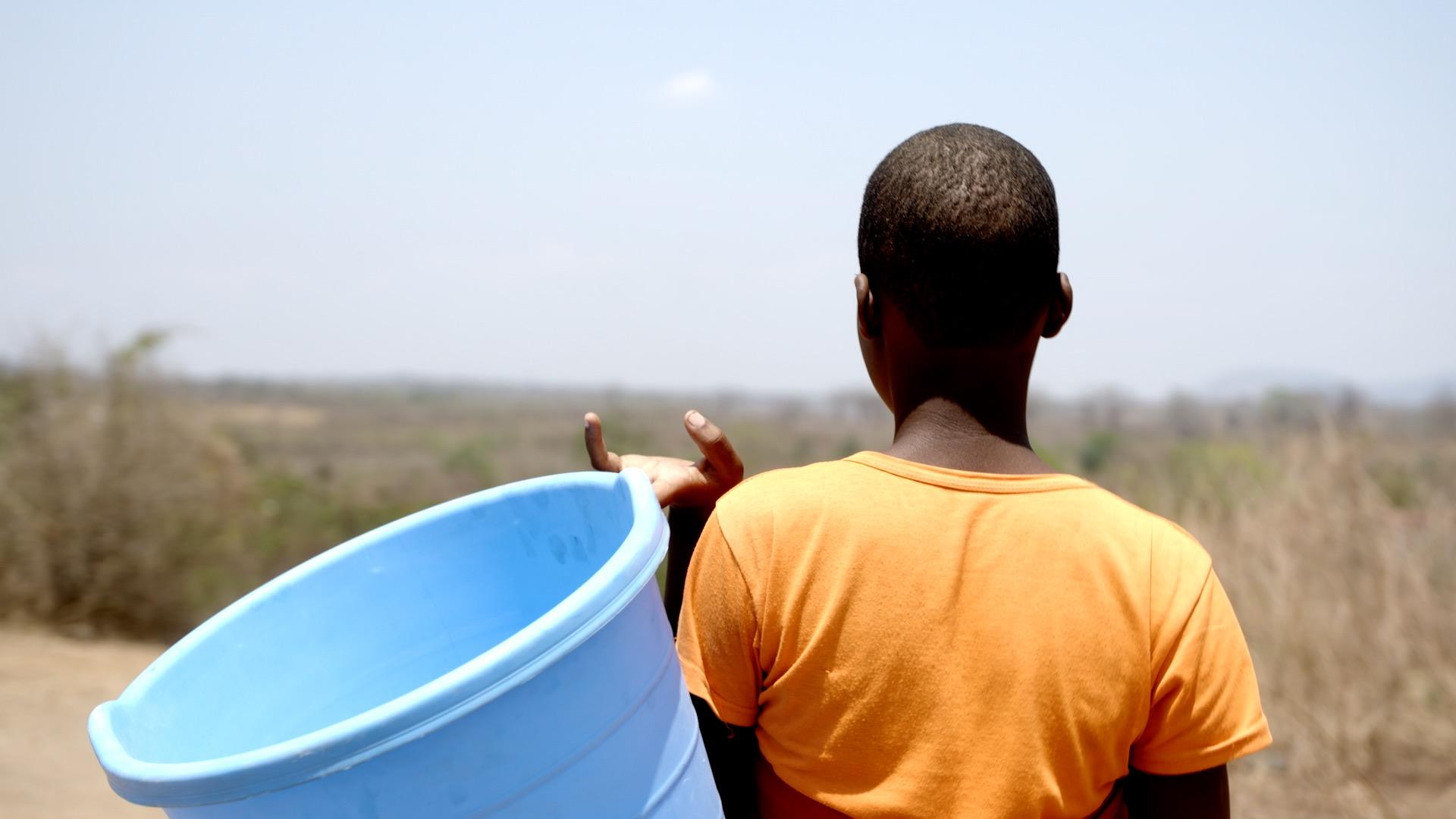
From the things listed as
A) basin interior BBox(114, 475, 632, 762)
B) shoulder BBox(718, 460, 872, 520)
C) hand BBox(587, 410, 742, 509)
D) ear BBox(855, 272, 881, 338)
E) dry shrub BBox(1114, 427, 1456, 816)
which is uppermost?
ear BBox(855, 272, 881, 338)

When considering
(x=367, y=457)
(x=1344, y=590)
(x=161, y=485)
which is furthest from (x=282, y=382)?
(x=1344, y=590)

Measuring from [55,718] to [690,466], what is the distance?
5.68 metres

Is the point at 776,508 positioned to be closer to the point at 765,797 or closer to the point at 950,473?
the point at 950,473

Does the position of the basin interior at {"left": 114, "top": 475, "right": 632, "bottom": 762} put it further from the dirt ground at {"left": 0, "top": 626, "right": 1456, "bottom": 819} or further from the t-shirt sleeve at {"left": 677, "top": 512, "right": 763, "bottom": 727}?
the dirt ground at {"left": 0, "top": 626, "right": 1456, "bottom": 819}

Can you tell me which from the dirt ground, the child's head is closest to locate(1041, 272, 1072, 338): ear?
the child's head

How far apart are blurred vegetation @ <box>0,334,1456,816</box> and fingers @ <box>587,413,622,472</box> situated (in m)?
4.51

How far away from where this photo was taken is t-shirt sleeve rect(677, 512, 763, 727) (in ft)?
4.06

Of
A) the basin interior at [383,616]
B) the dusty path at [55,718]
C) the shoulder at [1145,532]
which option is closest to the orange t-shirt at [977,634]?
the shoulder at [1145,532]

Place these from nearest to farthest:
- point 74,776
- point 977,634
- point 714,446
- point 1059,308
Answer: point 977,634, point 1059,308, point 714,446, point 74,776

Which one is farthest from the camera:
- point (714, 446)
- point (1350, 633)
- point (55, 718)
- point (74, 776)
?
point (55, 718)

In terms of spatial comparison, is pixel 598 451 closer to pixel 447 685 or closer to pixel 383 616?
pixel 383 616

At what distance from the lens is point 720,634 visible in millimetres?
1268

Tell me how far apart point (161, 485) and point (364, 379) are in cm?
10865

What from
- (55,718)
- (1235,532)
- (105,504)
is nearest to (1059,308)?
(1235,532)
